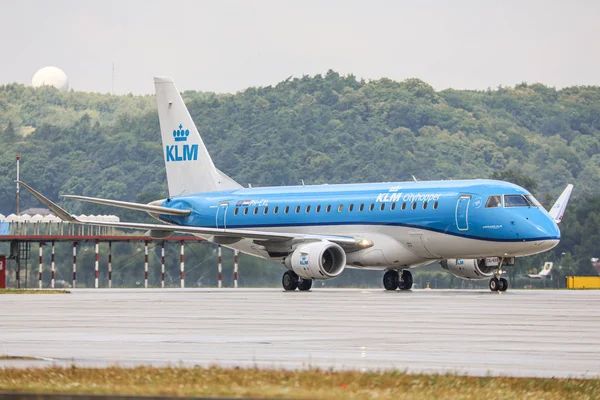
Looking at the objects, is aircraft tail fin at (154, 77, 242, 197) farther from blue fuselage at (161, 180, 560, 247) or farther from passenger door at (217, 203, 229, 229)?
passenger door at (217, 203, 229, 229)

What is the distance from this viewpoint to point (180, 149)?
202 feet

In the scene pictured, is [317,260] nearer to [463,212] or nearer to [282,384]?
[463,212]

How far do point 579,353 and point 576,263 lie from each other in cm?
10018

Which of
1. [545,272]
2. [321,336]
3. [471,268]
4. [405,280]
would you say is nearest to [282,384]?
[321,336]

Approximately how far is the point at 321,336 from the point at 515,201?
81.1 ft

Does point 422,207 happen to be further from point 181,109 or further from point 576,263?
point 576,263

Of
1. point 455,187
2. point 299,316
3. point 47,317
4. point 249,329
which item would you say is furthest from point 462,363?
point 455,187

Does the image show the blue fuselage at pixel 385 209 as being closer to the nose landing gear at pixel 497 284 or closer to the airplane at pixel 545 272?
the nose landing gear at pixel 497 284

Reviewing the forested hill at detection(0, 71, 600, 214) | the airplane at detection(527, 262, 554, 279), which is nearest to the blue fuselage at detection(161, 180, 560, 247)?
the airplane at detection(527, 262, 554, 279)

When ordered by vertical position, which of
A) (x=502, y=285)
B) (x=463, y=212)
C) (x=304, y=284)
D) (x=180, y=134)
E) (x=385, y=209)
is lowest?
(x=304, y=284)

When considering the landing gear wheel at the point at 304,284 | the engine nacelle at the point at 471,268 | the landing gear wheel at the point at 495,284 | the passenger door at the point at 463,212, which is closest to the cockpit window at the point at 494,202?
the passenger door at the point at 463,212

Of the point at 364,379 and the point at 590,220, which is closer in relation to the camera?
the point at 364,379

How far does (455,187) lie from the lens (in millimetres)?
48438

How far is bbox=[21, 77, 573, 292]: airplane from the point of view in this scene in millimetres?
46812
